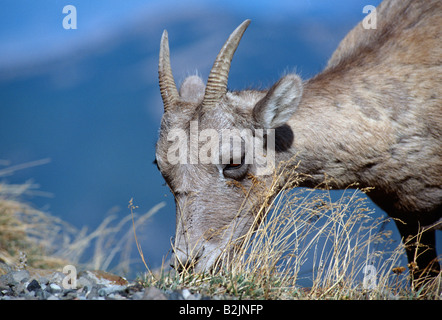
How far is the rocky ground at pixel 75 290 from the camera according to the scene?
416cm

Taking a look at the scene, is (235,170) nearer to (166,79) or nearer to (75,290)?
(166,79)

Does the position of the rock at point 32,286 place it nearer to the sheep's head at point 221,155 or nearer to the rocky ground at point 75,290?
the rocky ground at point 75,290

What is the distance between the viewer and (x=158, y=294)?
3.97 meters

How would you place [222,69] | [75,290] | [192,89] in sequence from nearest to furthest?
[75,290]
[222,69]
[192,89]

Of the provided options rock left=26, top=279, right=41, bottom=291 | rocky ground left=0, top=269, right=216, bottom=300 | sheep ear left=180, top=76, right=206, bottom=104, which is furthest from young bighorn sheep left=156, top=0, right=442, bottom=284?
rock left=26, top=279, right=41, bottom=291

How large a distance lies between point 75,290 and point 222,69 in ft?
8.67

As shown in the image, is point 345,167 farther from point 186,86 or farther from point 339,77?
point 186,86

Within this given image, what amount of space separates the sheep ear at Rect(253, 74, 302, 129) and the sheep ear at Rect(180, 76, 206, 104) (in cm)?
115

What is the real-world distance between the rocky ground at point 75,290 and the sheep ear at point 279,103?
2.14 m

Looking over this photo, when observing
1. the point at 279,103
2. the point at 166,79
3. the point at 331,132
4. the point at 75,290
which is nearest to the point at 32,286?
the point at 75,290

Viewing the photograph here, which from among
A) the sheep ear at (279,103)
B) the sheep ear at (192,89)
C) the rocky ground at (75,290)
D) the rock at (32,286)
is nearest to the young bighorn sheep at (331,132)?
the sheep ear at (279,103)

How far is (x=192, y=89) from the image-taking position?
22.6 feet

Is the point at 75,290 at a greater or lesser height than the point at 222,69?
lesser
